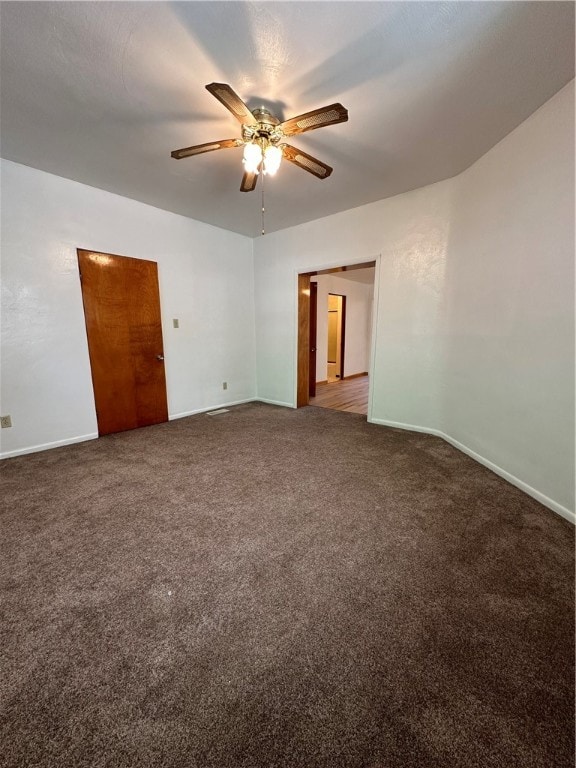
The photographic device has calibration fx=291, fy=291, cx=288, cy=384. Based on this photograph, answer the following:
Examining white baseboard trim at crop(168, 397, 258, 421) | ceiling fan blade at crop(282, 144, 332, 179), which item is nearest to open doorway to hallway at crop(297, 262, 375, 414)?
white baseboard trim at crop(168, 397, 258, 421)

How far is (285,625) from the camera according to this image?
124 cm

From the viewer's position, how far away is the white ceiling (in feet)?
4.82

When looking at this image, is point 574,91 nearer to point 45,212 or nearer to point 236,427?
point 236,427

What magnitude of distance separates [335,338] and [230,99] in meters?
6.40

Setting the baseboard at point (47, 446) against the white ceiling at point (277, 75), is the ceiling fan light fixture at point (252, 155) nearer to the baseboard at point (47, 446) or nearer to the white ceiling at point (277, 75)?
the white ceiling at point (277, 75)

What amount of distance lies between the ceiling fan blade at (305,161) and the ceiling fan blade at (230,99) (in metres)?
0.34

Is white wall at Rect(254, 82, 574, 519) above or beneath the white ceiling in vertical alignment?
beneath

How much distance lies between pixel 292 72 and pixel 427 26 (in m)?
0.75

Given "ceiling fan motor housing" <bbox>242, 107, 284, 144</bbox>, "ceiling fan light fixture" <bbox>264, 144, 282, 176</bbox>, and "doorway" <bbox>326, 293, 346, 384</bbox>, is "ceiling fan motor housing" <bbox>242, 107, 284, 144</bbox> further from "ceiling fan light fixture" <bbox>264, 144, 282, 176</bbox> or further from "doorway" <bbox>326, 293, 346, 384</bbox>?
"doorway" <bbox>326, 293, 346, 384</bbox>

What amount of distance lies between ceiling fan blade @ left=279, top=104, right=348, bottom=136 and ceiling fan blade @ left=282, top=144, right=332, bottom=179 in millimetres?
216

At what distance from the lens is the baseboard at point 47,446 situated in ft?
9.54

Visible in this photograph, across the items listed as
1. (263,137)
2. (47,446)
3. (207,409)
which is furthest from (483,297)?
(47,446)

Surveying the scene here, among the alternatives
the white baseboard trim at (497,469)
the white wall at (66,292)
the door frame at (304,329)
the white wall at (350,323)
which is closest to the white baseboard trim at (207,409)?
the white wall at (66,292)

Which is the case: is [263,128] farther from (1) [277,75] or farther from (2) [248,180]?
(2) [248,180]
